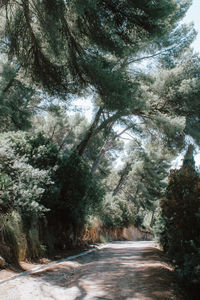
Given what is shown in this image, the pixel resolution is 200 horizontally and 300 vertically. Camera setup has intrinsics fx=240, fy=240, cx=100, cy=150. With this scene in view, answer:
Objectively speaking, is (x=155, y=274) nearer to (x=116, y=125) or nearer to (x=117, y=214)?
(x=116, y=125)

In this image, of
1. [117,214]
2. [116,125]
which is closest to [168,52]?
[116,125]

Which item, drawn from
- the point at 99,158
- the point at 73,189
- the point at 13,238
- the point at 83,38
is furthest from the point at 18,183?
the point at 99,158

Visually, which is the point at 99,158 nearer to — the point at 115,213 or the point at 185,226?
the point at 185,226

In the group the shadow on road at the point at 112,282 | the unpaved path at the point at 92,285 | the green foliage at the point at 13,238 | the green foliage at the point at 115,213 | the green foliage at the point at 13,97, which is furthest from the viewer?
the green foliage at the point at 115,213

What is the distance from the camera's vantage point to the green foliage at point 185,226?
13.8 feet

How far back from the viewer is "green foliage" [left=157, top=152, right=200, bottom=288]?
166 inches

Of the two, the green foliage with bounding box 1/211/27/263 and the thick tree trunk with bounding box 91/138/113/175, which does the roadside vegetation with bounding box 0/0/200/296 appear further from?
the thick tree trunk with bounding box 91/138/113/175

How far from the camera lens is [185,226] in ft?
17.1

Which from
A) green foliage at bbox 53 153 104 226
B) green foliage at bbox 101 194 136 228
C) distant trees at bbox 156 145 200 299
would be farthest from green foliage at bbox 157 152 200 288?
green foliage at bbox 101 194 136 228

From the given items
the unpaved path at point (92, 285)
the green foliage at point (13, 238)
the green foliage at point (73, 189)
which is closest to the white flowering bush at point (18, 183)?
the green foliage at point (13, 238)

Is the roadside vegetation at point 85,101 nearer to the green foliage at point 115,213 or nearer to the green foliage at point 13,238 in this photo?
the green foliage at point 13,238

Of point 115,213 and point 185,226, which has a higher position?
point 115,213

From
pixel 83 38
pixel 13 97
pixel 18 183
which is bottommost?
pixel 18 183

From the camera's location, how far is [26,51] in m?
8.27
